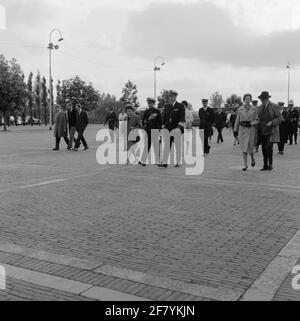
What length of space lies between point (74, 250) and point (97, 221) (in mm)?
1366

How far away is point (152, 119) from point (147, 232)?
25.3ft

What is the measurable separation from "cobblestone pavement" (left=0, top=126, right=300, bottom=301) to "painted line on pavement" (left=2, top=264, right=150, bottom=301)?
2 centimetres

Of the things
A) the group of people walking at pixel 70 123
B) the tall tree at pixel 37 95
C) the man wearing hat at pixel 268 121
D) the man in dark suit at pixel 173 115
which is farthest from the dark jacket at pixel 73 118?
the tall tree at pixel 37 95

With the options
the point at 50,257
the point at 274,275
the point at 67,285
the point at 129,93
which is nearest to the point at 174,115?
the point at 50,257

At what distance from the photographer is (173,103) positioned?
43.2 ft

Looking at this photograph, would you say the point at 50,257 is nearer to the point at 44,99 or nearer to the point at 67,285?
the point at 67,285

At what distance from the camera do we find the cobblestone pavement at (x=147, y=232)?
4.26 meters

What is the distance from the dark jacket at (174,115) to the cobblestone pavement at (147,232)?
7.54ft

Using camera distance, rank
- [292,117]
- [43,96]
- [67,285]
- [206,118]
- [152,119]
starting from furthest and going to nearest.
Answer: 1. [43,96]
2. [292,117]
3. [206,118]
4. [152,119]
5. [67,285]

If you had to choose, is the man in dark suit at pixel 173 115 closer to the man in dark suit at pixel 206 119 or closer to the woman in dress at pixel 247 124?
the woman in dress at pixel 247 124

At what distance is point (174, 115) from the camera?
1312 centimetres
